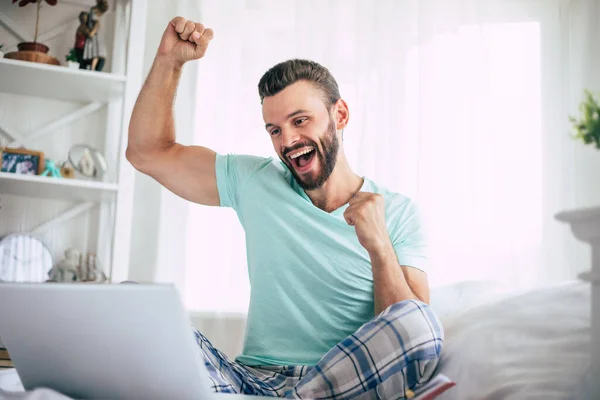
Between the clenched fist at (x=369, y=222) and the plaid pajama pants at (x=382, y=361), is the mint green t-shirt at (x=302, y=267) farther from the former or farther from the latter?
the plaid pajama pants at (x=382, y=361)

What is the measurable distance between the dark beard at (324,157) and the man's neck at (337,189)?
21mm

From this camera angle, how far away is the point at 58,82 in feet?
6.93

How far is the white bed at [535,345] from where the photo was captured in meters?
0.89

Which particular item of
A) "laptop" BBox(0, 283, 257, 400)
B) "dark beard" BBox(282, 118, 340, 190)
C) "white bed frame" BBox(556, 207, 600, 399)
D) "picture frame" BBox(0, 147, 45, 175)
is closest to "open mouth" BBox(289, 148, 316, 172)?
"dark beard" BBox(282, 118, 340, 190)

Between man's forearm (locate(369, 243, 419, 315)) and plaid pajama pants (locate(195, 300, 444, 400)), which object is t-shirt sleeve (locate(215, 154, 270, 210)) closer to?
man's forearm (locate(369, 243, 419, 315))

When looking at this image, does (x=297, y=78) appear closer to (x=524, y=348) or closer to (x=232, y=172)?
(x=232, y=172)

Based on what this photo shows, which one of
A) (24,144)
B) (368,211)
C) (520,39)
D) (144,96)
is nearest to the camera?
(368,211)

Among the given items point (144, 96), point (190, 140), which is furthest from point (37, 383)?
point (190, 140)

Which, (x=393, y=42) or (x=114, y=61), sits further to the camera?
(x=114, y=61)

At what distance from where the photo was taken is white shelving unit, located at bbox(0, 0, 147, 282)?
204 cm

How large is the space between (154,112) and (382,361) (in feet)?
2.71

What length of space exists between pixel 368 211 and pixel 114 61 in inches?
50.8

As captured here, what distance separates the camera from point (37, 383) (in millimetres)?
822

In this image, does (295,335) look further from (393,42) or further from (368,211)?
(393,42)
